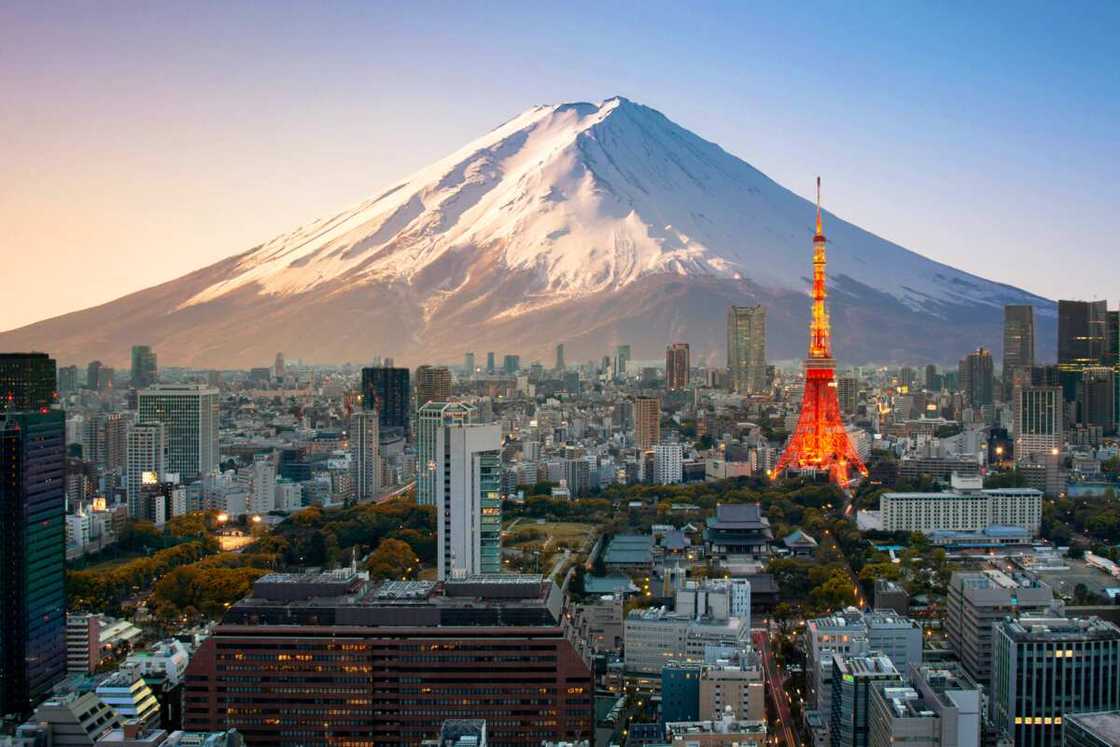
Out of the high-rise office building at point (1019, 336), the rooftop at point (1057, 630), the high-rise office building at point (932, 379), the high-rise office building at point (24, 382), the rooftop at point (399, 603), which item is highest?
the high-rise office building at point (1019, 336)

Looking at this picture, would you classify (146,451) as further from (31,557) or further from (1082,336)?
(1082,336)

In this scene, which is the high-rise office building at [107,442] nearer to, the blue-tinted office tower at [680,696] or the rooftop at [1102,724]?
the blue-tinted office tower at [680,696]

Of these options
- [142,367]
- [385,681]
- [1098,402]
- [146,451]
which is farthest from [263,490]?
[1098,402]

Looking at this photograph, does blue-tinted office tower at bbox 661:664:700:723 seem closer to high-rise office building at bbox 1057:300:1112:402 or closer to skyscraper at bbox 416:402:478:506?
skyscraper at bbox 416:402:478:506

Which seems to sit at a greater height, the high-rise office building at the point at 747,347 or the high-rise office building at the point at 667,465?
the high-rise office building at the point at 747,347

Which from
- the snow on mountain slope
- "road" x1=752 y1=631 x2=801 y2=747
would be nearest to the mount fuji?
the snow on mountain slope

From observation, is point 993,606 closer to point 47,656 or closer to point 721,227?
point 47,656

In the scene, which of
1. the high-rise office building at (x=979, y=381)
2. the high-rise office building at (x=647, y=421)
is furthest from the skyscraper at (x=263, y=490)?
the high-rise office building at (x=979, y=381)
